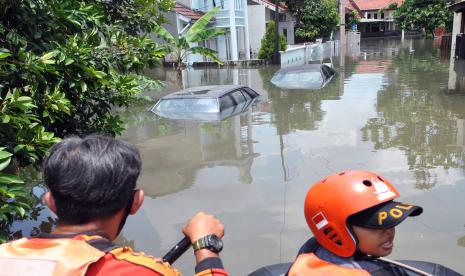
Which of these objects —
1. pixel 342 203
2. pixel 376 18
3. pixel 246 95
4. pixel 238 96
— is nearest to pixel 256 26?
pixel 246 95

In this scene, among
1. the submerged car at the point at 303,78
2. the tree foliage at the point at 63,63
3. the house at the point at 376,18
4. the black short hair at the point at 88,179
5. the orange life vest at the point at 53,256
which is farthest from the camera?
the house at the point at 376,18

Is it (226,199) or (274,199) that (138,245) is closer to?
(226,199)

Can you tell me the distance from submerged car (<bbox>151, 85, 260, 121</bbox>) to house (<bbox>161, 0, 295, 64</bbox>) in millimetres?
12875

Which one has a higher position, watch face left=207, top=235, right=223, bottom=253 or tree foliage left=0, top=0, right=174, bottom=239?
tree foliage left=0, top=0, right=174, bottom=239

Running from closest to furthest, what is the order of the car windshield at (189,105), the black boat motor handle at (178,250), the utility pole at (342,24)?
the black boat motor handle at (178,250)
the car windshield at (189,105)
the utility pole at (342,24)

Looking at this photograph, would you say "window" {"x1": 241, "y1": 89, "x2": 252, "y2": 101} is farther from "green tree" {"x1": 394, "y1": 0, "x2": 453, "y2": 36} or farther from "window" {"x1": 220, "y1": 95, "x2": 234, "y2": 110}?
"green tree" {"x1": 394, "y1": 0, "x2": 453, "y2": 36}

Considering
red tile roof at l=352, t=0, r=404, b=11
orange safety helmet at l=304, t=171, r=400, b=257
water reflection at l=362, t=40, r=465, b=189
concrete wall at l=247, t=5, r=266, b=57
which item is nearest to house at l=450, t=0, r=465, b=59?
water reflection at l=362, t=40, r=465, b=189

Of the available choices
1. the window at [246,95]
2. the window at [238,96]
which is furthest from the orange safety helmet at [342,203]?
the window at [246,95]

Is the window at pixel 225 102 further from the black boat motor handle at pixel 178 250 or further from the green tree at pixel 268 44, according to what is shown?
the green tree at pixel 268 44

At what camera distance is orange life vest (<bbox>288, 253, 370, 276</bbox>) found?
1.83 m

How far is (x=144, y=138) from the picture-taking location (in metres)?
10.4

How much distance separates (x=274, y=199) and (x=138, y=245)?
78.7 inches

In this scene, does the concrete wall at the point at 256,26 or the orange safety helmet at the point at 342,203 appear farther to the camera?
the concrete wall at the point at 256,26

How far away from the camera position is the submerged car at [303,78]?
17.4 meters
